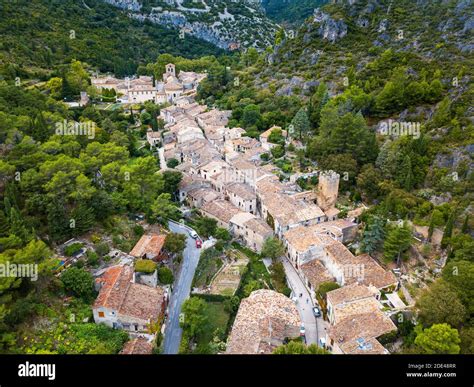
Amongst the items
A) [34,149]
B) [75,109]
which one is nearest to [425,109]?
[34,149]

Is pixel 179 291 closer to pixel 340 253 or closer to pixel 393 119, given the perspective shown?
pixel 340 253

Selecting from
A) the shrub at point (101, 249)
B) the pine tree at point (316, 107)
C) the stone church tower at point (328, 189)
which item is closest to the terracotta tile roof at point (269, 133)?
Answer: the pine tree at point (316, 107)

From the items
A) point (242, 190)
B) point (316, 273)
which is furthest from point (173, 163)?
point (316, 273)

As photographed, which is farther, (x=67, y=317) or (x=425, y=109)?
(x=425, y=109)

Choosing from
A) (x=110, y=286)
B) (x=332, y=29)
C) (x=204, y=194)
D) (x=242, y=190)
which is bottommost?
(x=110, y=286)

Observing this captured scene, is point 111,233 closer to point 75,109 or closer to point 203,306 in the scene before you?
point 203,306

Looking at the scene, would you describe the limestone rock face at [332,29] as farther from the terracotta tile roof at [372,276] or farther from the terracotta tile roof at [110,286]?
the terracotta tile roof at [110,286]

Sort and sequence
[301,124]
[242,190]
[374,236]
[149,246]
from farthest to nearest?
[301,124] < [242,190] < [374,236] < [149,246]
